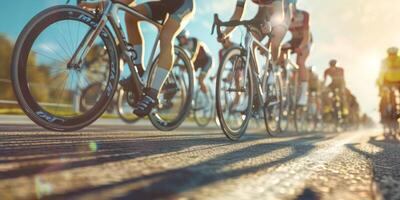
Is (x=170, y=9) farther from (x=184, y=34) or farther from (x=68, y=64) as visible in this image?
(x=184, y=34)

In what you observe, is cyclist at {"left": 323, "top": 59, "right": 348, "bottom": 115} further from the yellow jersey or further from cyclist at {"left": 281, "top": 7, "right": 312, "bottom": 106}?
cyclist at {"left": 281, "top": 7, "right": 312, "bottom": 106}

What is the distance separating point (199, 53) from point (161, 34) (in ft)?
20.1

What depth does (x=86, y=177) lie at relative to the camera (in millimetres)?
1248

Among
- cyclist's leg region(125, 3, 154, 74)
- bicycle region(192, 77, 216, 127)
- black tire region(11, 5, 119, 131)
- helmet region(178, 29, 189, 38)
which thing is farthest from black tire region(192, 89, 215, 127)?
black tire region(11, 5, 119, 131)

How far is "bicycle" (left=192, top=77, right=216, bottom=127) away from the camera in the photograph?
10.8 m

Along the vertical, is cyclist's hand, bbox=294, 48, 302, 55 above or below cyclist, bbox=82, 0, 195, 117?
above

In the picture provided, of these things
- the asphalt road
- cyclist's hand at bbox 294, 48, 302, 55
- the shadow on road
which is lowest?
the shadow on road

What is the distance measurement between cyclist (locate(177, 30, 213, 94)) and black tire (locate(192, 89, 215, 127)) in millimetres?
377

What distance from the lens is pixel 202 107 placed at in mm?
10812

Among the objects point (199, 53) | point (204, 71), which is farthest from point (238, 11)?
point (204, 71)

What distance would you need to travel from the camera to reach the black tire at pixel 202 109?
35.3ft

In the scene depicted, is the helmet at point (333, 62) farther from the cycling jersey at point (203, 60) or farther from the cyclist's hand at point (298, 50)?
the cyclist's hand at point (298, 50)

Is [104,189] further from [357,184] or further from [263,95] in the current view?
[263,95]

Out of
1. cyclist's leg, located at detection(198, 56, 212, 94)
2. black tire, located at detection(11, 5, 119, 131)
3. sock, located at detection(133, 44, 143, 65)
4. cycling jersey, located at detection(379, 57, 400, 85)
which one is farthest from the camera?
cycling jersey, located at detection(379, 57, 400, 85)
